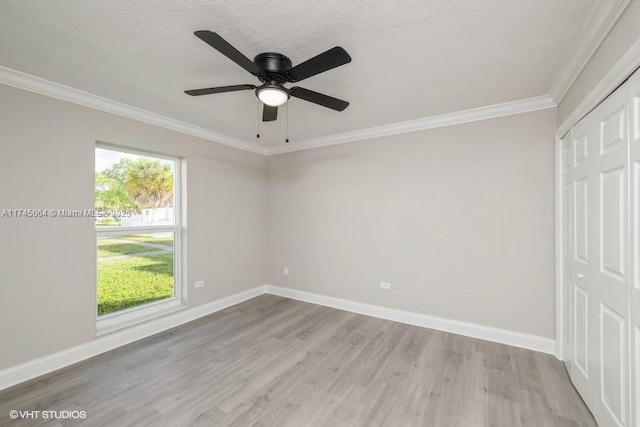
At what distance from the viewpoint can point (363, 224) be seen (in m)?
3.78

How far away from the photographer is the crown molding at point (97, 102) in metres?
2.19

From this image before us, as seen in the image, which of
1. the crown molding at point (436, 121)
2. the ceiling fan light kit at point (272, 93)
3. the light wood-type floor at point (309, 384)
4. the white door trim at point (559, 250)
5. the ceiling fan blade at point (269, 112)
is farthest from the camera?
the crown molding at point (436, 121)

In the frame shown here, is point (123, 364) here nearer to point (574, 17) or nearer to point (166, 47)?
point (166, 47)

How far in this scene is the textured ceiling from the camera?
4.95 feet

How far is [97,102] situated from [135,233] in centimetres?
145

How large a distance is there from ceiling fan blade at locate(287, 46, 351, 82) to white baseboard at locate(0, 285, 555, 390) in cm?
308

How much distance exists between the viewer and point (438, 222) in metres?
3.25

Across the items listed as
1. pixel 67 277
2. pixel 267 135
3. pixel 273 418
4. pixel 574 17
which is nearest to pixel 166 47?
pixel 267 135

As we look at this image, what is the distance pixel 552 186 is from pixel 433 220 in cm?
119

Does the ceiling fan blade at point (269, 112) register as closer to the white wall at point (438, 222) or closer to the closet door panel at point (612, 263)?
the white wall at point (438, 222)

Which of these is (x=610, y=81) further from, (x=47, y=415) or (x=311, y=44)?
(x=47, y=415)

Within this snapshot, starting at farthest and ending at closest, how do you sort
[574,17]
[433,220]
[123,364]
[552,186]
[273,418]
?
[433,220]
[552,186]
[123,364]
[273,418]
[574,17]

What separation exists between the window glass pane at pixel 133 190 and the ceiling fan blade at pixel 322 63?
244cm

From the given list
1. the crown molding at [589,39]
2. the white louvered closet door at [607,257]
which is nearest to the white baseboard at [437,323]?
the white louvered closet door at [607,257]
